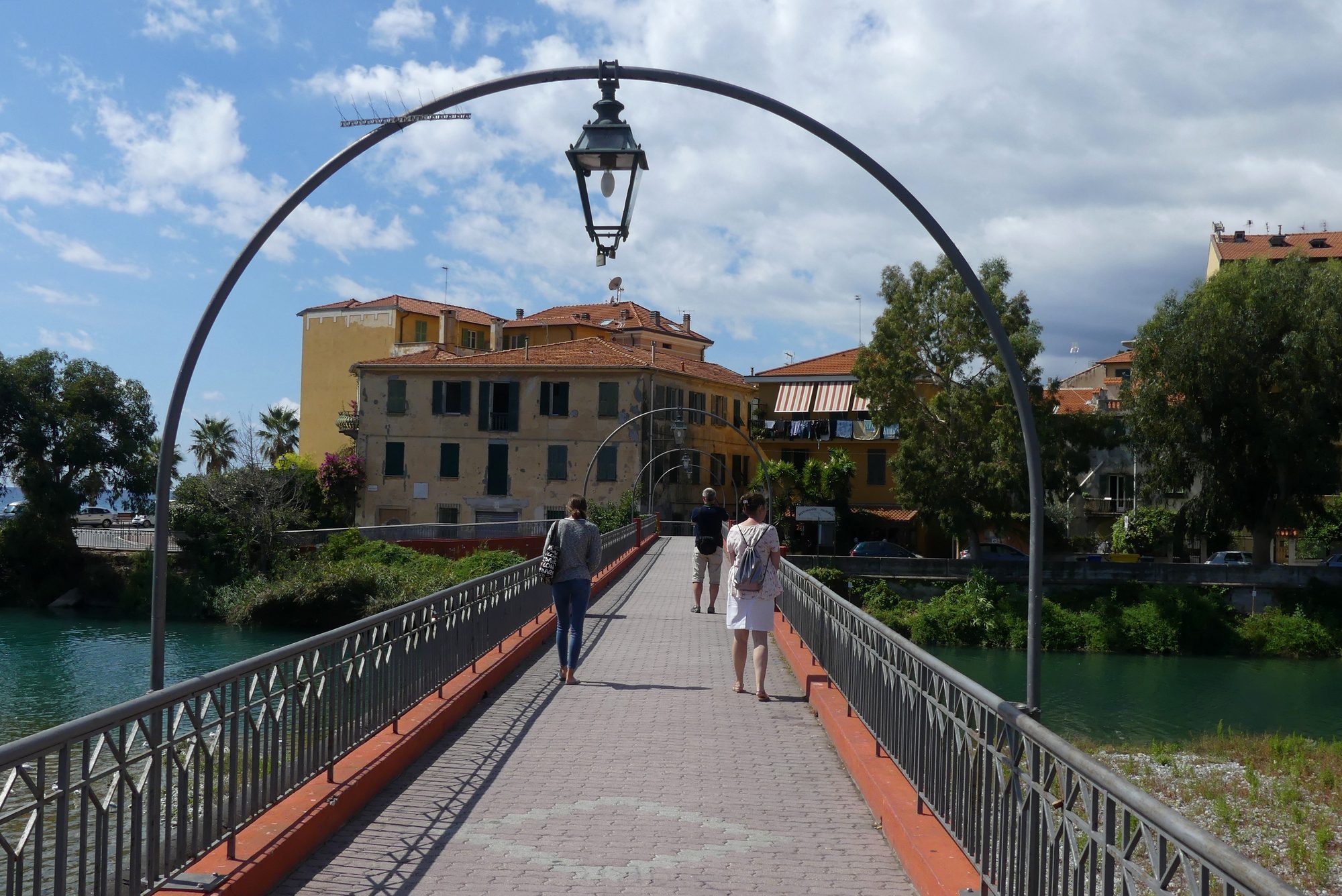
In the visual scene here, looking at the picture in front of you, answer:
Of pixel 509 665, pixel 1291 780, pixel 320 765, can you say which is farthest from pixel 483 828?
pixel 1291 780

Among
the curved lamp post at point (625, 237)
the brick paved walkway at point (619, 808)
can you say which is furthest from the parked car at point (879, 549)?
the curved lamp post at point (625, 237)

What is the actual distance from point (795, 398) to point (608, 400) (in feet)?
45.9

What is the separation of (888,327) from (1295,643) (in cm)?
1816

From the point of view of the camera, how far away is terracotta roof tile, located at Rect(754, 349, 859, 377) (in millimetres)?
67000

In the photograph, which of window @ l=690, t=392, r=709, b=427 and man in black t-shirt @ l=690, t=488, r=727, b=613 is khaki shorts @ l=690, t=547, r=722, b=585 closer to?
man in black t-shirt @ l=690, t=488, r=727, b=613

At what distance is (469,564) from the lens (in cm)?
3425

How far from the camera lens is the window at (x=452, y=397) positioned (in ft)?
184

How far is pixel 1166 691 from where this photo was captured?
31.1 meters

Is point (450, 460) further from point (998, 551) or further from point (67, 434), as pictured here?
point (998, 551)

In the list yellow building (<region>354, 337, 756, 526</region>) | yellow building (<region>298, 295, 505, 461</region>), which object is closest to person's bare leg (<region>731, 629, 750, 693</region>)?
yellow building (<region>354, 337, 756, 526</region>)

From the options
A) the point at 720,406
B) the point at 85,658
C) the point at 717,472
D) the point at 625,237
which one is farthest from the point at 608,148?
the point at 720,406

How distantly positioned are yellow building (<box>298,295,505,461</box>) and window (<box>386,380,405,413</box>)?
1027 centimetres

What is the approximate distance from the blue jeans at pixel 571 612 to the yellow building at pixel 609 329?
58.2 m

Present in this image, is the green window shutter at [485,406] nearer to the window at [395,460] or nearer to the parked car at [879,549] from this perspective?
A: the window at [395,460]
